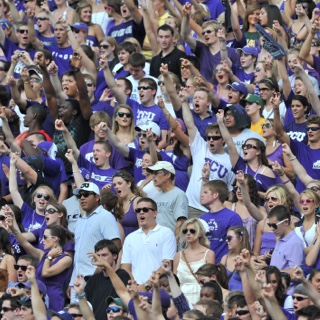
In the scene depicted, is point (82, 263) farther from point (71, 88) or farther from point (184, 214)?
point (71, 88)

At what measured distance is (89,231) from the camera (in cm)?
1495

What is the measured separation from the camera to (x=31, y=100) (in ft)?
59.9

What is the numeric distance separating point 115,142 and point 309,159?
213 centimetres

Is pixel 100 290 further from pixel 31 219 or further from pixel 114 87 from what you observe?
pixel 114 87

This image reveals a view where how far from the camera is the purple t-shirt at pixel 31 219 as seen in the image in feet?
51.5

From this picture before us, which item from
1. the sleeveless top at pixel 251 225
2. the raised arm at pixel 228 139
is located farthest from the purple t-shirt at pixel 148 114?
the sleeveless top at pixel 251 225

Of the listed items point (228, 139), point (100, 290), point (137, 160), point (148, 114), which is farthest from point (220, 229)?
point (148, 114)

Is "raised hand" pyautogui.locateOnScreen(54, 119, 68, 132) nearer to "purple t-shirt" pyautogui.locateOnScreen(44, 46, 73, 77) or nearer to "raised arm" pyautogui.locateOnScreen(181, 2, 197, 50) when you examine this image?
"raised arm" pyautogui.locateOnScreen(181, 2, 197, 50)

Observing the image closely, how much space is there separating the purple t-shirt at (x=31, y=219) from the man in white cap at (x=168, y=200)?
126cm

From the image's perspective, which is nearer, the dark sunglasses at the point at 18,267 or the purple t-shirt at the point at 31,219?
the dark sunglasses at the point at 18,267

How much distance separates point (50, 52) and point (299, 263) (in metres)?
6.41

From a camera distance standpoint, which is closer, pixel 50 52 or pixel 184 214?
pixel 184 214

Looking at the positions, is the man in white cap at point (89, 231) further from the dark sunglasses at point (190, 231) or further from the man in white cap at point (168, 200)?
the dark sunglasses at point (190, 231)

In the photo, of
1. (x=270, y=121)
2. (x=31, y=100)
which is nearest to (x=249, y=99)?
(x=270, y=121)
